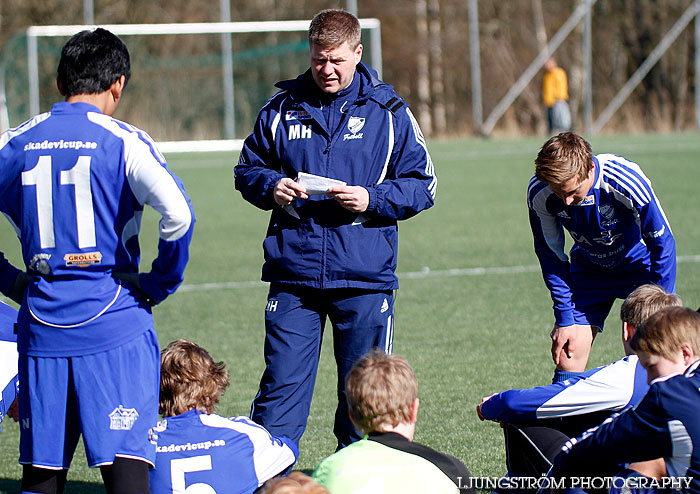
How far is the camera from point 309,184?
3797 mm

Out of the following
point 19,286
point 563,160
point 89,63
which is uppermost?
point 89,63

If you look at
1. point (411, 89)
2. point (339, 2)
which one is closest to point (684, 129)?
point (411, 89)

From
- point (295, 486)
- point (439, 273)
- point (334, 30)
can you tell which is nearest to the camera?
point (295, 486)

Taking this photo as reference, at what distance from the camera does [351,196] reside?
376 cm

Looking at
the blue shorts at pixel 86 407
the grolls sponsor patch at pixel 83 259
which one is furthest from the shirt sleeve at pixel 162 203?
the blue shorts at pixel 86 407

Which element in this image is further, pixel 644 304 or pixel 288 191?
pixel 288 191

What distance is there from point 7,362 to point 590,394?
7.82ft

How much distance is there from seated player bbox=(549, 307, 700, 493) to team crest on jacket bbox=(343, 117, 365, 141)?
157cm

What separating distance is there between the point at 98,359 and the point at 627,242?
2.80m

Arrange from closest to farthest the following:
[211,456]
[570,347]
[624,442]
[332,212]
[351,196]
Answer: [624,442], [211,456], [351,196], [332,212], [570,347]

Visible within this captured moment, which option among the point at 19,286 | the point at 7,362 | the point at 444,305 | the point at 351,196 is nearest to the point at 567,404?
the point at 351,196

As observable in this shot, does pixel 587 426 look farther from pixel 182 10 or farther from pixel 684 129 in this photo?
pixel 182 10

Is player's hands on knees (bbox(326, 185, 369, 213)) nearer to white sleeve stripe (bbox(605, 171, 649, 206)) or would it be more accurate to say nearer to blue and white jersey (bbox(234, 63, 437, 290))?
blue and white jersey (bbox(234, 63, 437, 290))

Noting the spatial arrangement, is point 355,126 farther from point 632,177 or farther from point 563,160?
point 632,177
